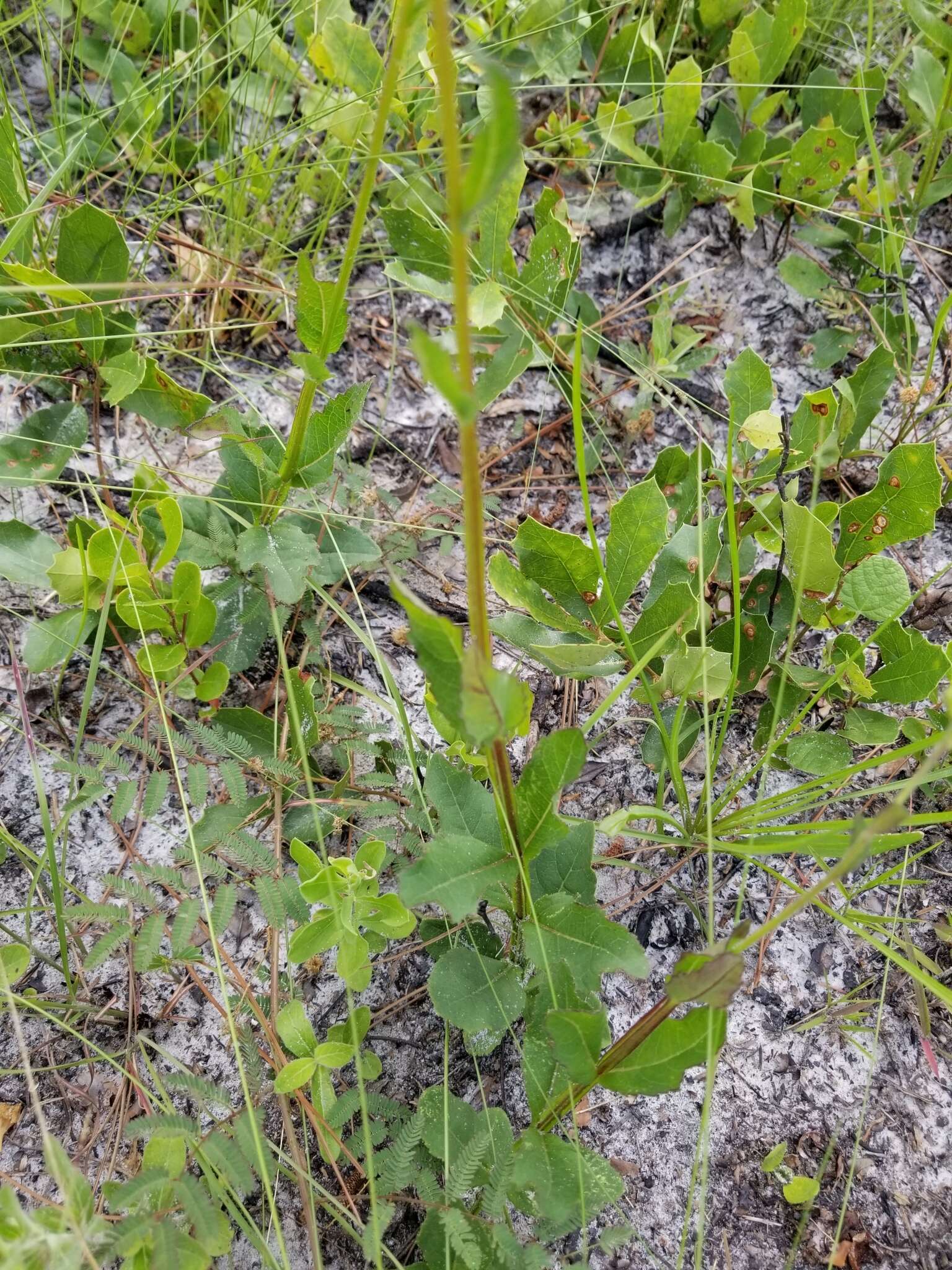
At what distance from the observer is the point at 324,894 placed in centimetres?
115

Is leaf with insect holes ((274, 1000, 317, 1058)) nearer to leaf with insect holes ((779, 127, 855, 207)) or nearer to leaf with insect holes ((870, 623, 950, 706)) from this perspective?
leaf with insect holes ((870, 623, 950, 706))

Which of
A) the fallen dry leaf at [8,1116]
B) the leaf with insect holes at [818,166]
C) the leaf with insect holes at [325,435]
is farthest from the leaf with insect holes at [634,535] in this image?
the fallen dry leaf at [8,1116]

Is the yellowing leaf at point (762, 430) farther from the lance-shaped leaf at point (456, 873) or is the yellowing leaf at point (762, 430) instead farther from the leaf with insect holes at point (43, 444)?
the leaf with insect holes at point (43, 444)

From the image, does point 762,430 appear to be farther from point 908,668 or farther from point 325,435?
point 325,435

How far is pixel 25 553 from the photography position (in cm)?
149

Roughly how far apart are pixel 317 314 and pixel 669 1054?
1.14m

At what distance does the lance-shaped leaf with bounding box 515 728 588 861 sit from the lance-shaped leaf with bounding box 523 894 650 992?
99 mm

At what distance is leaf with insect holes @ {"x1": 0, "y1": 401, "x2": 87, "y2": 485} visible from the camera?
157 centimetres

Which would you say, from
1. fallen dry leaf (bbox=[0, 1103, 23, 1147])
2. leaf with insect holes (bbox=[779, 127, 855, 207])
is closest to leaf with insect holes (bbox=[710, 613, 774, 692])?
leaf with insect holes (bbox=[779, 127, 855, 207])

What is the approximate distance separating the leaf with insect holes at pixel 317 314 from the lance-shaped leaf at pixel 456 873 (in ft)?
2.39

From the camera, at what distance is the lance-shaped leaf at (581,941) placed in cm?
105

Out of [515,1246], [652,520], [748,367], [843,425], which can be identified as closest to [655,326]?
[748,367]

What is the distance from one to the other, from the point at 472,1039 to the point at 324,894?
32cm

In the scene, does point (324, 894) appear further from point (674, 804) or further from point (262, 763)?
point (674, 804)
